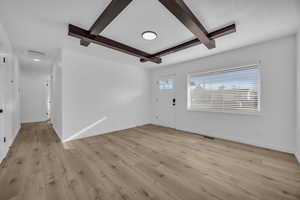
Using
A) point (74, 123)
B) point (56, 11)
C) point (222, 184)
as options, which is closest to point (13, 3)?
point (56, 11)

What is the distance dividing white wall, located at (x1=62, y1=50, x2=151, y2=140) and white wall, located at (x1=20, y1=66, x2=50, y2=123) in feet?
12.8

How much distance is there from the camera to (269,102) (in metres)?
2.63

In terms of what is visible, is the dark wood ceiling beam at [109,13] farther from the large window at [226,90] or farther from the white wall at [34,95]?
the white wall at [34,95]

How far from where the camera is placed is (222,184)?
1564 millimetres

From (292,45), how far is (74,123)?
18.2 ft

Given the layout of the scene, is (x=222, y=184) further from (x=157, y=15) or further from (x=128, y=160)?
(x=157, y=15)

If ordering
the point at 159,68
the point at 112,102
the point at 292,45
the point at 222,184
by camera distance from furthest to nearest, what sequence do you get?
the point at 159,68, the point at 112,102, the point at 292,45, the point at 222,184

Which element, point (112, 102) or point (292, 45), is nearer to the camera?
point (292, 45)

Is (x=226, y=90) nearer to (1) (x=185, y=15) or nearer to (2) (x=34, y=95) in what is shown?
(1) (x=185, y=15)

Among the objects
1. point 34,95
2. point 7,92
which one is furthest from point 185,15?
point 34,95

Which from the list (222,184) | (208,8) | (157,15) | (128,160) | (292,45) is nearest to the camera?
(222,184)

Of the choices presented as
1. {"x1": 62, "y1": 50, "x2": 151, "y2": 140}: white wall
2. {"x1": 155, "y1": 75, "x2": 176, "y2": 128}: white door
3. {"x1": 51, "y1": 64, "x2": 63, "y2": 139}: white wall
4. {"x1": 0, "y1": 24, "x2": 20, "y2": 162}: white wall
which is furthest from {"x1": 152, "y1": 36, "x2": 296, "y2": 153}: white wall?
{"x1": 0, "y1": 24, "x2": 20, "y2": 162}: white wall

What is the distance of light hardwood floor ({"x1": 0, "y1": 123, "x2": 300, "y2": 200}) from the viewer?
1403 millimetres

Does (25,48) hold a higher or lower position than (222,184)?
higher
